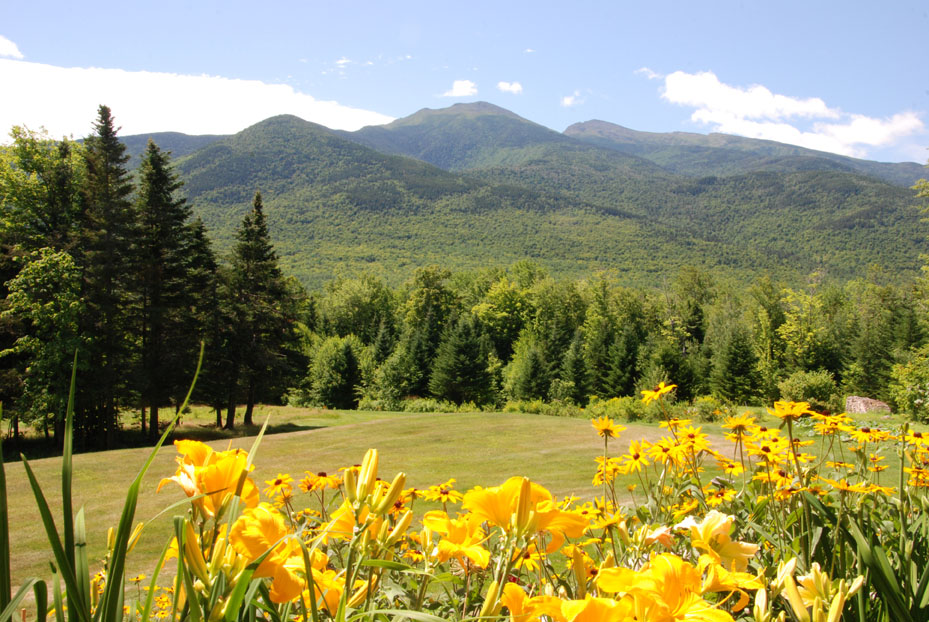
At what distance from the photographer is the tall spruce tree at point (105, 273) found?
49.7 feet

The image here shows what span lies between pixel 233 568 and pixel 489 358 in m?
38.3

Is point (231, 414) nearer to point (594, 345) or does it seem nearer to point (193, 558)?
point (193, 558)

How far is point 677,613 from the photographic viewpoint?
647mm

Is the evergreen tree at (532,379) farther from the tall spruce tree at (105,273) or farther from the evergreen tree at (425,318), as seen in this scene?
the tall spruce tree at (105,273)

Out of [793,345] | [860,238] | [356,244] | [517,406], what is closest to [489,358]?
[517,406]

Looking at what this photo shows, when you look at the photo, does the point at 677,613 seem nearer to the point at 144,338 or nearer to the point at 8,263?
the point at 144,338

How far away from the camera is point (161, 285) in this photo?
1708 cm

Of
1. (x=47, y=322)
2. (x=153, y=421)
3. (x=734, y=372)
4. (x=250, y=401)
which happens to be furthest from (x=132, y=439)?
(x=734, y=372)

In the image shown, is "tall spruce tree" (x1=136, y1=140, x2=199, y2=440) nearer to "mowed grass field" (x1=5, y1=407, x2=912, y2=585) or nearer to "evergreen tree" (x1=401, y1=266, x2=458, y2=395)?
"mowed grass field" (x1=5, y1=407, x2=912, y2=585)

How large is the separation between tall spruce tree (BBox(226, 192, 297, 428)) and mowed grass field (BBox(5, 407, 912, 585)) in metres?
1.90

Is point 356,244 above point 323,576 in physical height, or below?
above

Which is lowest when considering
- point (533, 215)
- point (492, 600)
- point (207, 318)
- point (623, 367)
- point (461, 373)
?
point (623, 367)

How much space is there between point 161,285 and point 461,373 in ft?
61.1

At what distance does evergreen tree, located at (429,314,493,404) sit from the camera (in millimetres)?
32625
